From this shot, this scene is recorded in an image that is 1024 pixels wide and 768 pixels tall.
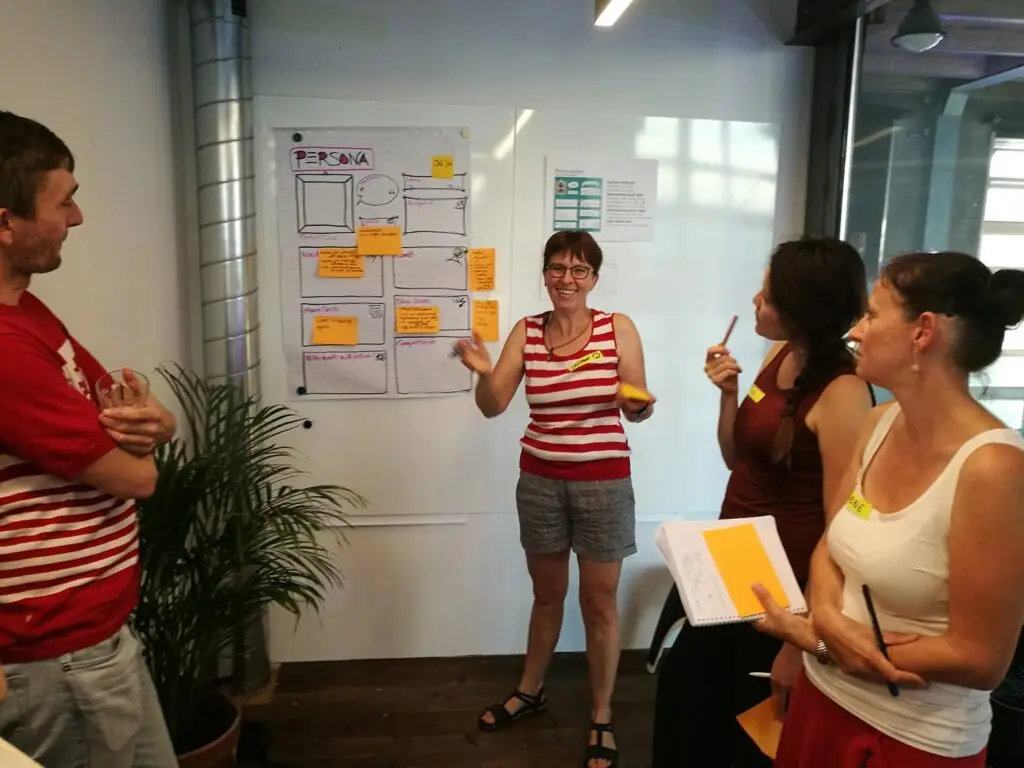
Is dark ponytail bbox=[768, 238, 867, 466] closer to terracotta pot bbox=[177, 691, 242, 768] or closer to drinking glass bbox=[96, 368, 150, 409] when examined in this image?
drinking glass bbox=[96, 368, 150, 409]

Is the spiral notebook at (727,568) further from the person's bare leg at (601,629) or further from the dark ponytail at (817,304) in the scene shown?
the person's bare leg at (601,629)

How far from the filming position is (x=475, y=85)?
266 cm

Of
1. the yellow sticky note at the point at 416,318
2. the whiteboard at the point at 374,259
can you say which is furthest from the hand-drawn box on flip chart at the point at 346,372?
the yellow sticky note at the point at 416,318

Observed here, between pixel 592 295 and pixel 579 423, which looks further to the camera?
pixel 592 295

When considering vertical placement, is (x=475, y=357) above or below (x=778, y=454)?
above

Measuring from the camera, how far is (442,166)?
266 cm

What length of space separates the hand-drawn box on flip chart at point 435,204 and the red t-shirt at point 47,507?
1490mm

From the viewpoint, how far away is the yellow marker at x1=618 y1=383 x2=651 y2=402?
84.7 inches

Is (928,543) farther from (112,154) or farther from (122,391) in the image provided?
(112,154)

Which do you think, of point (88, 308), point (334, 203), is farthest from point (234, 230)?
point (88, 308)

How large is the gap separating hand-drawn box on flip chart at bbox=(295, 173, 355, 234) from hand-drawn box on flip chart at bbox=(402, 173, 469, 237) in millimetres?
195

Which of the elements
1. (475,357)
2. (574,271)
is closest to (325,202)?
(475,357)

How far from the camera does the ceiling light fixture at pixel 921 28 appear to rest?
252cm

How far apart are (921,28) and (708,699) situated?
7.45 feet
